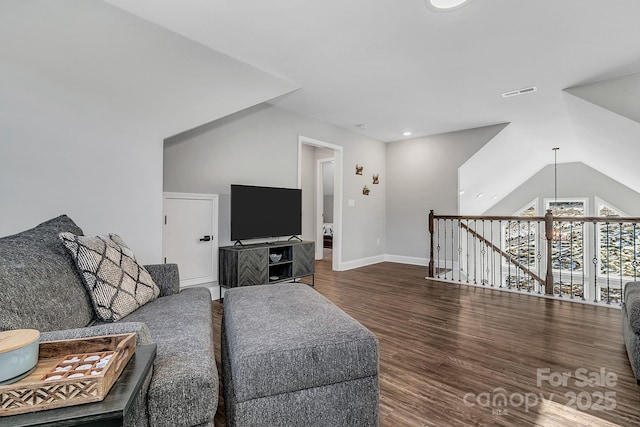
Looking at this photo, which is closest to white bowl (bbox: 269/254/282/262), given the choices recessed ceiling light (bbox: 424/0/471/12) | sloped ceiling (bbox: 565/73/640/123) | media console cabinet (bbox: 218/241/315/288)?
media console cabinet (bbox: 218/241/315/288)

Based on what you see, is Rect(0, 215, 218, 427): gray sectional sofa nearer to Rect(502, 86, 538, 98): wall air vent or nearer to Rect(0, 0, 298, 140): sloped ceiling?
Rect(0, 0, 298, 140): sloped ceiling

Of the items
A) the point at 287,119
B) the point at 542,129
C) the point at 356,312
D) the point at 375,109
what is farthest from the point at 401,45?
the point at 542,129

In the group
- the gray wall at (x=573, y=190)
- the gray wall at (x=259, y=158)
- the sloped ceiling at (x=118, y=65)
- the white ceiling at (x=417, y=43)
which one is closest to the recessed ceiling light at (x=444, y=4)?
the white ceiling at (x=417, y=43)

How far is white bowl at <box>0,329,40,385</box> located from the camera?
0.66 meters

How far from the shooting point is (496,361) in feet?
6.89

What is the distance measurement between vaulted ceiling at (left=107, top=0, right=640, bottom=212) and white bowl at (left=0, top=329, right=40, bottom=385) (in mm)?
2255

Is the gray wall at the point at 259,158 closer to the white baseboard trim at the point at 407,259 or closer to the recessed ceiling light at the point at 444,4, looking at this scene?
the white baseboard trim at the point at 407,259

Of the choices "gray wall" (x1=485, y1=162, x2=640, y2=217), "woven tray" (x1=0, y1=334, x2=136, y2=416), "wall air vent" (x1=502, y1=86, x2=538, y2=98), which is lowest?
"woven tray" (x1=0, y1=334, x2=136, y2=416)

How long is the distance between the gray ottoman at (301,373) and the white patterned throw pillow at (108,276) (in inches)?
23.8

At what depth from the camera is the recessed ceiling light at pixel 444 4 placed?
210 centimetres

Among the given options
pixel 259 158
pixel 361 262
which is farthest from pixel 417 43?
pixel 361 262

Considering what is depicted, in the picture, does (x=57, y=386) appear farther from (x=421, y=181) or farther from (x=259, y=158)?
(x=421, y=181)

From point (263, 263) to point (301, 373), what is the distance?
238 centimetres

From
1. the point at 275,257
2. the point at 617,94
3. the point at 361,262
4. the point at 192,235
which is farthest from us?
the point at 361,262
